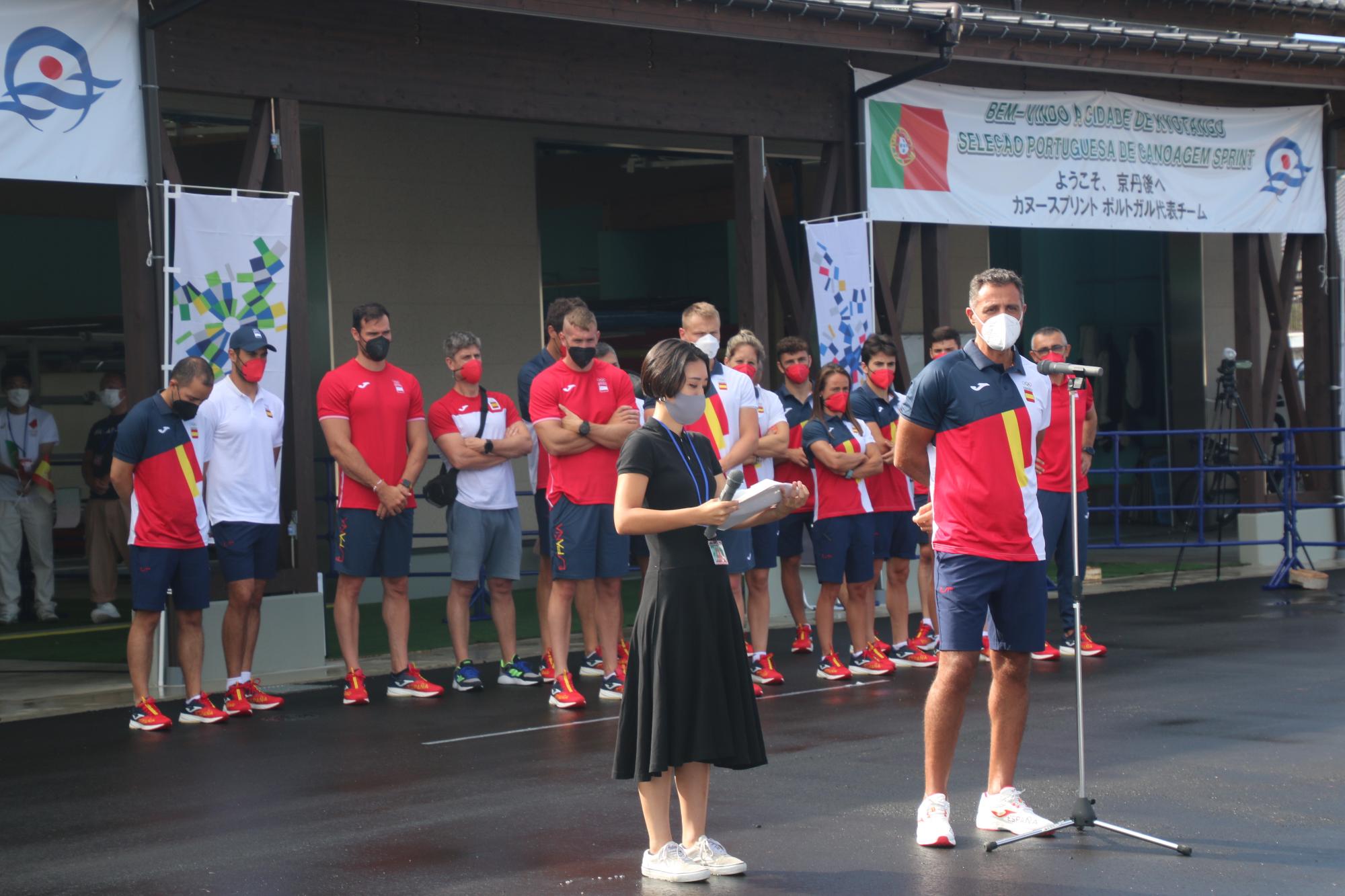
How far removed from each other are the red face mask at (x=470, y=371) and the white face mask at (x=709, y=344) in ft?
5.00

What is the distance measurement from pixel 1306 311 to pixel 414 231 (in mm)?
9243

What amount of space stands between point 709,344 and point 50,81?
13.9 feet

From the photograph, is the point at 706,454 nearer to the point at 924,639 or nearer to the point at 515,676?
the point at 515,676

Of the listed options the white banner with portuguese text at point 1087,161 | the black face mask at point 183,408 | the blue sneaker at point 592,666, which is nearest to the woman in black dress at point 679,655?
the black face mask at point 183,408

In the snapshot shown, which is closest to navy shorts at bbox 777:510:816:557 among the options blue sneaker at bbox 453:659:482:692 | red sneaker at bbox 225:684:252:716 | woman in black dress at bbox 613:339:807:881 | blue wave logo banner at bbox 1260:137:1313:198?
blue sneaker at bbox 453:659:482:692

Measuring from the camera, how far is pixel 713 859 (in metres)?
5.37

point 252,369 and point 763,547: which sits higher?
point 252,369

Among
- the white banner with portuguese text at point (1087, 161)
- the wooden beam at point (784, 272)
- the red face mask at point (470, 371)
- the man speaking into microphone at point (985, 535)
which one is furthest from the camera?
the white banner with portuguese text at point (1087, 161)

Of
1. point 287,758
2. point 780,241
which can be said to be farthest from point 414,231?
point 287,758

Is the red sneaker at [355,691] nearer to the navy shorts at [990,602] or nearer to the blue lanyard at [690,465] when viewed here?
the blue lanyard at [690,465]

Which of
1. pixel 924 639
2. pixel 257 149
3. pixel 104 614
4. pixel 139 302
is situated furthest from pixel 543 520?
pixel 104 614

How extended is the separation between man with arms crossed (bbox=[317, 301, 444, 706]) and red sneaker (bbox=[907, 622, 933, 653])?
3058 millimetres

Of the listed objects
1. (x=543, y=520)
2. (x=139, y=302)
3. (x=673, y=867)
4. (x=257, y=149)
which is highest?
(x=257, y=149)

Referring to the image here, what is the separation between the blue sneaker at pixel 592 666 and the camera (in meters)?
10.1
